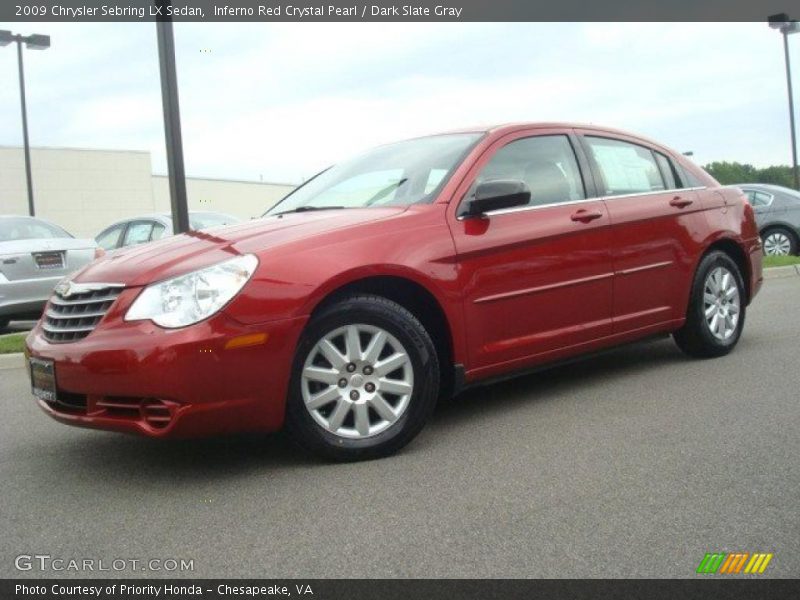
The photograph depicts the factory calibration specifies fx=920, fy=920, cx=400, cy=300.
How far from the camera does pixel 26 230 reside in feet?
31.9

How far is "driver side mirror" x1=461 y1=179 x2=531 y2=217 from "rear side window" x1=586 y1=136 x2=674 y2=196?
1.02 m

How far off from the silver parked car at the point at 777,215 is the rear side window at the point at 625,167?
32.3 ft

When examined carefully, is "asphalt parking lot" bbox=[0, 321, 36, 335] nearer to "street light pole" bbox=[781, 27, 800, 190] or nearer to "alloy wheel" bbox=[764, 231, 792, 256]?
"alloy wheel" bbox=[764, 231, 792, 256]

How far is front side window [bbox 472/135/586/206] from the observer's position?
16.3ft

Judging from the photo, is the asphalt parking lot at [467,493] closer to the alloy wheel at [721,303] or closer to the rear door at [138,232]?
the alloy wheel at [721,303]

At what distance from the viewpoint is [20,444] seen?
4723 mm

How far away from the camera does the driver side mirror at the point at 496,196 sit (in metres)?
4.48

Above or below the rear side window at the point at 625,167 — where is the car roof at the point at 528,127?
above

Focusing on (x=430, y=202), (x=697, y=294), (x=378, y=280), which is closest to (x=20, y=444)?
(x=378, y=280)

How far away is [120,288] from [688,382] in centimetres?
330

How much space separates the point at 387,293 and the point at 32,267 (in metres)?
5.76

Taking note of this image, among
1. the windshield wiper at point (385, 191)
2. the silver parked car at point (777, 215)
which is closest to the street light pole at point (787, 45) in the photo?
the silver parked car at point (777, 215)

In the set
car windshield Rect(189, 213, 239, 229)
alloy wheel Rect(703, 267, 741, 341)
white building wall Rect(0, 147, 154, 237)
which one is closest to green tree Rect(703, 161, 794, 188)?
white building wall Rect(0, 147, 154, 237)
